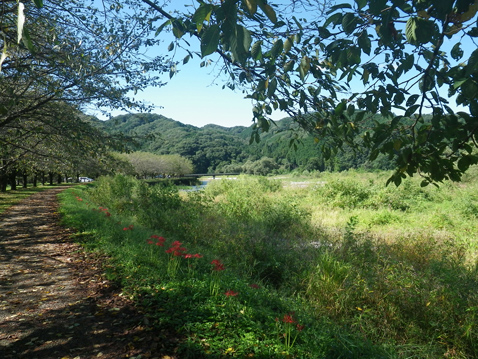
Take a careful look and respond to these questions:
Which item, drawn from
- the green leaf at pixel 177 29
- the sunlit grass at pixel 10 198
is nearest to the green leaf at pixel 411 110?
the green leaf at pixel 177 29

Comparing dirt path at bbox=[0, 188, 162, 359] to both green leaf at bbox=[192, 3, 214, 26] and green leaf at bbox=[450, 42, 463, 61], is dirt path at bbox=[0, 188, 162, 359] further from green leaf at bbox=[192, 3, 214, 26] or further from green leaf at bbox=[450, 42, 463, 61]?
green leaf at bbox=[450, 42, 463, 61]

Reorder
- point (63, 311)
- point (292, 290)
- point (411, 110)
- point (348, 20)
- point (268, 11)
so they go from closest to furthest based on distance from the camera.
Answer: point (268, 11) < point (348, 20) < point (411, 110) < point (63, 311) < point (292, 290)

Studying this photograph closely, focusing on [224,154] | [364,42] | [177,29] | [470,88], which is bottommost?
[470,88]

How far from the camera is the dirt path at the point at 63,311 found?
118 inches

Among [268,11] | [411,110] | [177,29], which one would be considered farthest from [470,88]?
[177,29]

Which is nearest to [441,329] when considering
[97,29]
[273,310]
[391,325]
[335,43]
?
[391,325]

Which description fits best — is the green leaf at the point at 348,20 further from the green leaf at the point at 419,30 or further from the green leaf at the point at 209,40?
the green leaf at the point at 209,40

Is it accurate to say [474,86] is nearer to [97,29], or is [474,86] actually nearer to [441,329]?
[441,329]

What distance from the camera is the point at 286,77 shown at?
2684 millimetres

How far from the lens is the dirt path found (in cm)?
300

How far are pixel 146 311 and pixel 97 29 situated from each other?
195 inches

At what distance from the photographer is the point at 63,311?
12.6ft

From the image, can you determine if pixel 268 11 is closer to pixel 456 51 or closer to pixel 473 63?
pixel 473 63

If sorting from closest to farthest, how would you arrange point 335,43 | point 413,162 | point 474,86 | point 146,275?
point 474,86, point 335,43, point 413,162, point 146,275
